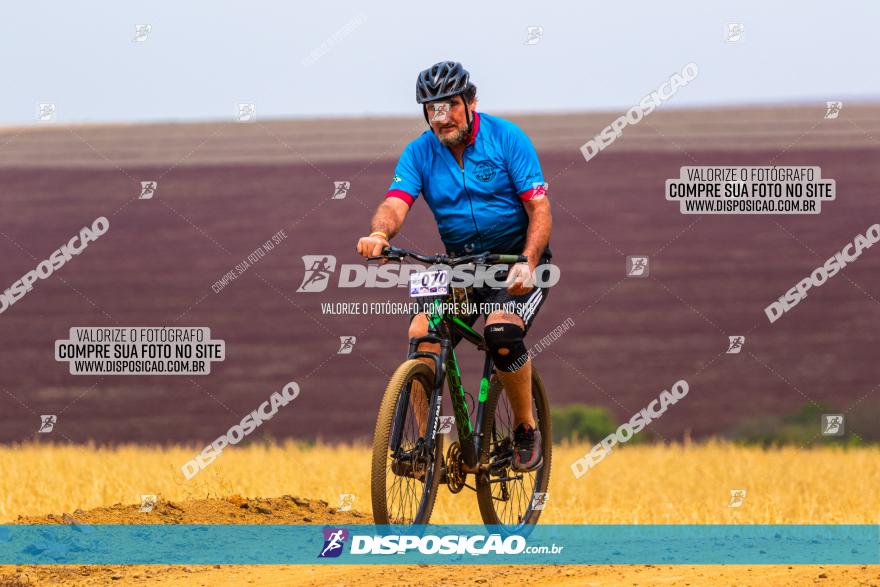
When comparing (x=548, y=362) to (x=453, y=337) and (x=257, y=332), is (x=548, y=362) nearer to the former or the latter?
(x=257, y=332)

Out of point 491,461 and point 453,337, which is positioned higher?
point 453,337

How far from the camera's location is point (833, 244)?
16219 millimetres

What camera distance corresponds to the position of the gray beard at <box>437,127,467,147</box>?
6.51m

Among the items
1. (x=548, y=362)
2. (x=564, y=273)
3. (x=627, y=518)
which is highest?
(x=564, y=273)

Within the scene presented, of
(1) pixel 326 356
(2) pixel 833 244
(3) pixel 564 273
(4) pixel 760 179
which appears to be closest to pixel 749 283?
(2) pixel 833 244

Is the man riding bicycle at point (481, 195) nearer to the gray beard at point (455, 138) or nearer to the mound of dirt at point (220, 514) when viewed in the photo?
the gray beard at point (455, 138)

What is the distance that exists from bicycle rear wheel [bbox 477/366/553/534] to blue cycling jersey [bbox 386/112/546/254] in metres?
0.89

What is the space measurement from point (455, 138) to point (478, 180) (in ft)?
0.85

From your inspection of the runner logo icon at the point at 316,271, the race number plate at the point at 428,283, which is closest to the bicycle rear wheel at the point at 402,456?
the race number plate at the point at 428,283

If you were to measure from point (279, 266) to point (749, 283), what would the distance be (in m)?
5.94

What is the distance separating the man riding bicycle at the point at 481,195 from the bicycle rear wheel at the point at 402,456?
0.43 m

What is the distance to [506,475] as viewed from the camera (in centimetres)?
711

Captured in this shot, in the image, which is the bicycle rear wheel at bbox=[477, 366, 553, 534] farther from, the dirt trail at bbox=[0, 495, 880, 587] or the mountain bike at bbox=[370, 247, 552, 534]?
the dirt trail at bbox=[0, 495, 880, 587]

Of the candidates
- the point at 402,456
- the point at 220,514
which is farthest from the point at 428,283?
the point at 220,514
